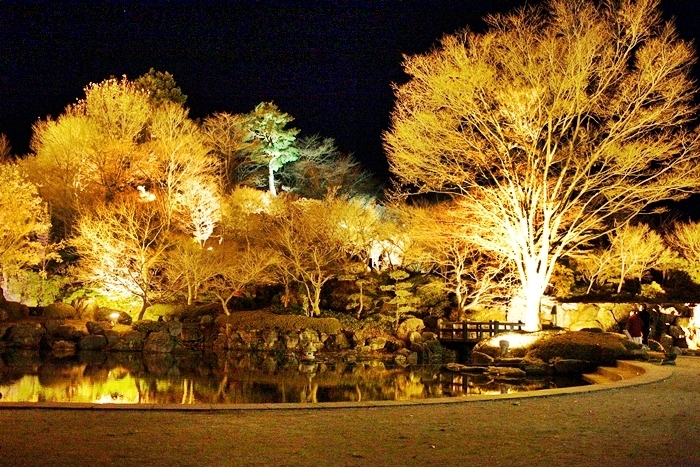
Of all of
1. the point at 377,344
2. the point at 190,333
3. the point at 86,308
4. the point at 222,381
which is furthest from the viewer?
the point at 86,308

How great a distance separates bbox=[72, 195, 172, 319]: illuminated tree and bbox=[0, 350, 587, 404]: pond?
587 centimetres

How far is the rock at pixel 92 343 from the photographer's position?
2611 centimetres

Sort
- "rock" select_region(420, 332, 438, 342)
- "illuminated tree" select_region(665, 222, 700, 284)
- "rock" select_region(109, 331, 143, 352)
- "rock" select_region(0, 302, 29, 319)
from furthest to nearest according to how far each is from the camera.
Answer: "illuminated tree" select_region(665, 222, 700, 284) < "rock" select_region(0, 302, 29, 319) < "rock" select_region(109, 331, 143, 352) < "rock" select_region(420, 332, 438, 342)

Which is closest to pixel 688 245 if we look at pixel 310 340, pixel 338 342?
pixel 338 342

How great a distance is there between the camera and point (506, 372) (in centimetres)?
1772

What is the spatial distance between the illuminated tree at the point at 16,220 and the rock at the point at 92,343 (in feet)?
15.4

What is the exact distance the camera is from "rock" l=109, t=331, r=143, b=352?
86.0 feet

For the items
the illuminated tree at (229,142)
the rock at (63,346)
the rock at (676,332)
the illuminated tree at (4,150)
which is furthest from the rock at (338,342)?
the illuminated tree at (4,150)

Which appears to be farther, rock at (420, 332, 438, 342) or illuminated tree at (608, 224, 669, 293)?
illuminated tree at (608, 224, 669, 293)

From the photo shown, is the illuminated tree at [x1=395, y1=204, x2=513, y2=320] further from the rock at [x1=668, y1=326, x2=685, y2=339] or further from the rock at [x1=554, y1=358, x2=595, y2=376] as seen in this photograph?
the rock at [x1=554, y1=358, x2=595, y2=376]

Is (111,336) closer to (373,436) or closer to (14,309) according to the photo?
(14,309)

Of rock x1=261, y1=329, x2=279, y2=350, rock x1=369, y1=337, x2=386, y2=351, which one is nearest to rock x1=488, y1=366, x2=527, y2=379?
rock x1=369, y1=337, x2=386, y2=351

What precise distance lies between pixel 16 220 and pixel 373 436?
24.2 m

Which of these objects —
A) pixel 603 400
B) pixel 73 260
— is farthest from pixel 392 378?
pixel 73 260
